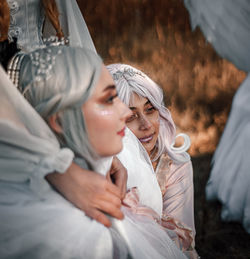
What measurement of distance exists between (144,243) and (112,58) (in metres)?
1.72

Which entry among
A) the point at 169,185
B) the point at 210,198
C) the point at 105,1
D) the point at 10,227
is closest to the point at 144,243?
the point at 10,227

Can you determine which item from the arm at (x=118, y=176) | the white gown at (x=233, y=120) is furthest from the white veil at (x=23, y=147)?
the white gown at (x=233, y=120)

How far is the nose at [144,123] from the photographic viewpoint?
1.23 meters

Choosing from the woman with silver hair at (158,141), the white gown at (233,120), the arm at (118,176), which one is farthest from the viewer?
the white gown at (233,120)

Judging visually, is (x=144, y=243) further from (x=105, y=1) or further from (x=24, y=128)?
(x=105, y=1)

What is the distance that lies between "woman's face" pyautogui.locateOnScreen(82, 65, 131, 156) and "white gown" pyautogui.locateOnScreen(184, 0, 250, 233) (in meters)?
1.34

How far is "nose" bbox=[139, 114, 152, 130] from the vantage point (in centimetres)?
123

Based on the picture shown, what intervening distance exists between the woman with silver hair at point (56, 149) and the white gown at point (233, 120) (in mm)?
1286

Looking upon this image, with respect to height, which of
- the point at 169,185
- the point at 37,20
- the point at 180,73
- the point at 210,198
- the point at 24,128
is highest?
the point at 37,20

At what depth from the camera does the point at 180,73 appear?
2.30 meters

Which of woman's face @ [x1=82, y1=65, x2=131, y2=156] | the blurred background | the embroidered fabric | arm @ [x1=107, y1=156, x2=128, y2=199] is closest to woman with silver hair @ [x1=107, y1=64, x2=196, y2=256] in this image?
the embroidered fabric

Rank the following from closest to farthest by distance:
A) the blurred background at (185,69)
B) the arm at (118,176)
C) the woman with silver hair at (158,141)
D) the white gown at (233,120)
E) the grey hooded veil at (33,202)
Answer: the grey hooded veil at (33,202) → the arm at (118,176) → the woman with silver hair at (158,141) → the white gown at (233,120) → the blurred background at (185,69)

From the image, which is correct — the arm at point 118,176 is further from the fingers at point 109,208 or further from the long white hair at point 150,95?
the long white hair at point 150,95

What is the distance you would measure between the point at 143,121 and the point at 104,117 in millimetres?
671
